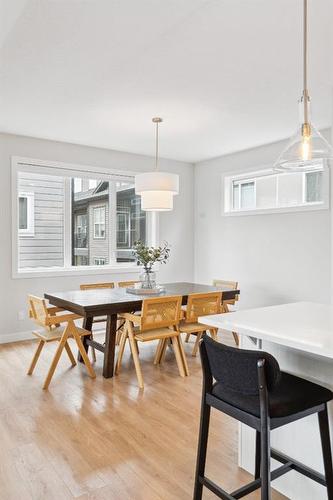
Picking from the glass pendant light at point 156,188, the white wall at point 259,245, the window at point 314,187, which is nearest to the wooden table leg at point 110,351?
the glass pendant light at point 156,188

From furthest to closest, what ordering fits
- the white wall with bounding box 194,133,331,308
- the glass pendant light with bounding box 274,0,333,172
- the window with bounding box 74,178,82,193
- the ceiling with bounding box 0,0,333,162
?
the window with bounding box 74,178,82,193
the white wall with bounding box 194,133,331,308
the ceiling with bounding box 0,0,333,162
the glass pendant light with bounding box 274,0,333,172

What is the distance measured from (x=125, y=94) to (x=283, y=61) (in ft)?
4.66

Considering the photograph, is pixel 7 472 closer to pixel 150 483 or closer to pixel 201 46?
pixel 150 483

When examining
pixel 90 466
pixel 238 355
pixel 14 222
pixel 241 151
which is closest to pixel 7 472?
pixel 90 466

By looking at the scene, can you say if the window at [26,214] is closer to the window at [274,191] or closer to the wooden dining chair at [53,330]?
the wooden dining chair at [53,330]

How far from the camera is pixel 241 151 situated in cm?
581

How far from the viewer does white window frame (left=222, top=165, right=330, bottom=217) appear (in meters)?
4.68

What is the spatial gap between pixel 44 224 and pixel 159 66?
3042 millimetres

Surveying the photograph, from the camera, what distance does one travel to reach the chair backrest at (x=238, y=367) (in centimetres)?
144

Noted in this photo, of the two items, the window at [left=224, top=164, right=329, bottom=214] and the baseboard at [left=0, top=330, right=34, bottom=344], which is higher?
the window at [left=224, top=164, right=329, bottom=214]

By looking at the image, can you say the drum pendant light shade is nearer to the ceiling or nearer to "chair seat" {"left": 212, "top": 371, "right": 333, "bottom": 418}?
the ceiling

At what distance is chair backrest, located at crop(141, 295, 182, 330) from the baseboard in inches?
89.0

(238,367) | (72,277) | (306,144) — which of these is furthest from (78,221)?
(238,367)

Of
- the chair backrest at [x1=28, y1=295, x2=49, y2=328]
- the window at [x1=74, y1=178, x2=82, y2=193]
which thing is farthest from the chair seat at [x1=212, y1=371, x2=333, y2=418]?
the window at [x1=74, y1=178, x2=82, y2=193]
